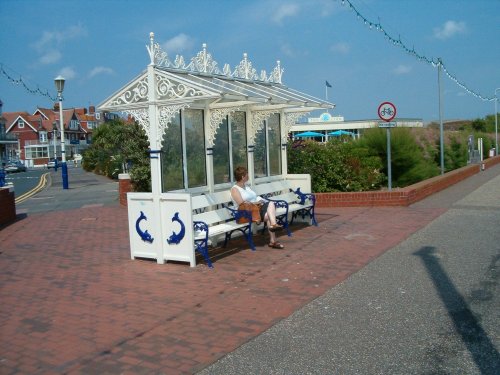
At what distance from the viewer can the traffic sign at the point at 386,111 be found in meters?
14.4

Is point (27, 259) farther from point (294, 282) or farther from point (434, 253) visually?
point (434, 253)

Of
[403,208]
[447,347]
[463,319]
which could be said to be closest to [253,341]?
[447,347]

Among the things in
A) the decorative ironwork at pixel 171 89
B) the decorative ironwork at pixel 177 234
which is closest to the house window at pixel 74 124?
the decorative ironwork at pixel 171 89

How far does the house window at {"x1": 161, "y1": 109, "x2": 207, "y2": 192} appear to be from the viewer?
29.2 ft

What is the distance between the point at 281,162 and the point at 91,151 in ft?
117

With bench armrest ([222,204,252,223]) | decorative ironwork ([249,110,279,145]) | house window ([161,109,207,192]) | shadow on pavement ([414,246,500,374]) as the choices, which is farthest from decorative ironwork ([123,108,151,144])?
shadow on pavement ([414,246,500,374])

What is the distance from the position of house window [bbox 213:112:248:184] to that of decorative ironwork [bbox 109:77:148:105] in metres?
2.06

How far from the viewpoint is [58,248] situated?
33.1 feet

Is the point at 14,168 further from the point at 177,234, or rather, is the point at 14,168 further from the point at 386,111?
the point at 177,234

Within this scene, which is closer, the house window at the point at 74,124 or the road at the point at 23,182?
the road at the point at 23,182

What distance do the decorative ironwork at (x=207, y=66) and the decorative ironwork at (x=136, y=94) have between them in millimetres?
379

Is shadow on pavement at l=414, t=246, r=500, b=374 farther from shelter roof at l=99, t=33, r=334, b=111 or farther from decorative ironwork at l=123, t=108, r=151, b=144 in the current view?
decorative ironwork at l=123, t=108, r=151, b=144

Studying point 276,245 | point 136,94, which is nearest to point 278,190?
point 276,245

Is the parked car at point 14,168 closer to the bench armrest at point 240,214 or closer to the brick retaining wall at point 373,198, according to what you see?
the brick retaining wall at point 373,198
